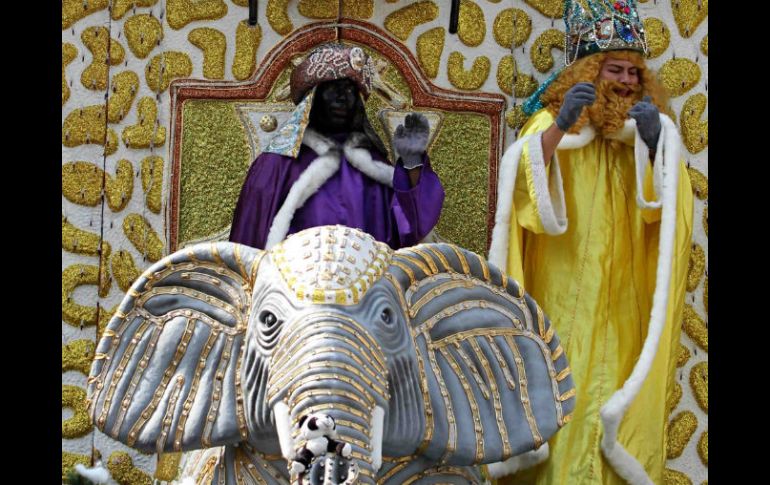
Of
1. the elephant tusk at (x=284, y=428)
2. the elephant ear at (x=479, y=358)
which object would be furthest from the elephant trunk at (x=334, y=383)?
the elephant ear at (x=479, y=358)

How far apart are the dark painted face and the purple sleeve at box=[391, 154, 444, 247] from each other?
29 cm

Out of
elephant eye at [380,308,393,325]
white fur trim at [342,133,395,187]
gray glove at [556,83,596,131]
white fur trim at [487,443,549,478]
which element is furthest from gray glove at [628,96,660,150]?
elephant eye at [380,308,393,325]

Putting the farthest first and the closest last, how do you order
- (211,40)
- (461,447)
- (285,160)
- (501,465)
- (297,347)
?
1. (211,40)
2. (285,160)
3. (501,465)
4. (461,447)
5. (297,347)

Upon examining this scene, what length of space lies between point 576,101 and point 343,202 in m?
0.75

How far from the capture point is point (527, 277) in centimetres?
500

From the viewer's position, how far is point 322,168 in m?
4.92

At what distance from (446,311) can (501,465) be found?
784mm

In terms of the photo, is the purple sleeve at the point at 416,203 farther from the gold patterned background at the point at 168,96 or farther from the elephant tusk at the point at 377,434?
the elephant tusk at the point at 377,434

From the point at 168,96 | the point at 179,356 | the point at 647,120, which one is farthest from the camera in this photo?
the point at 168,96

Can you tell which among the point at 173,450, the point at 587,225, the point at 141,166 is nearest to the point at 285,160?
the point at 141,166

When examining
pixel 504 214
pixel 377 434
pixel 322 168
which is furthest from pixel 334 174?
pixel 377 434

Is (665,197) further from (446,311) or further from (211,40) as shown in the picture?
(211,40)

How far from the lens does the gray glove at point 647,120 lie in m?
4.82

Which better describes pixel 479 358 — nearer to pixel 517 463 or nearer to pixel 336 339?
pixel 336 339
